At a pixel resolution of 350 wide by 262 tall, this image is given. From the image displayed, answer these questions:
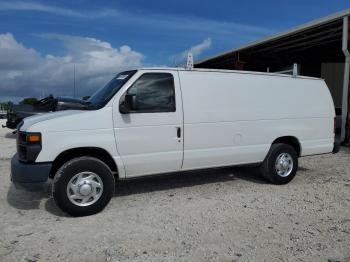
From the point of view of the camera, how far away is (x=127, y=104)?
5020 millimetres

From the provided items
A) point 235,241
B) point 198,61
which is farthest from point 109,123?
point 198,61

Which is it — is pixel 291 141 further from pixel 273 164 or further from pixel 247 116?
pixel 247 116

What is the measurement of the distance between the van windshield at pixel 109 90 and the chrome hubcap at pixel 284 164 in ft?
10.3

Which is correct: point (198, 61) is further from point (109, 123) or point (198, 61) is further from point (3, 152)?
point (109, 123)

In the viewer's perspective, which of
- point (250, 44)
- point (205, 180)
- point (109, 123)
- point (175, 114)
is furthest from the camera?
point (250, 44)

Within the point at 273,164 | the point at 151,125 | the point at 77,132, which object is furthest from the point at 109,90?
the point at 273,164

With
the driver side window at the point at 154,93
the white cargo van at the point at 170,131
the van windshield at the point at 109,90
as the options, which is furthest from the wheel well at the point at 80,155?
the driver side window at the point at 154,93

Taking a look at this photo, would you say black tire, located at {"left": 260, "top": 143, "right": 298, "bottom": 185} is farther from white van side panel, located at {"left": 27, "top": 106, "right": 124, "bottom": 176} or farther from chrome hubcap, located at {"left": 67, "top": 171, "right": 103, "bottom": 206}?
chrome hubcap, located at {"left": 67, "top": 171, "right": 103, "bottom": 206}

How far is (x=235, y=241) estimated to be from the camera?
407 cm

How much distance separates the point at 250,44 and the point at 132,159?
11.7 meters

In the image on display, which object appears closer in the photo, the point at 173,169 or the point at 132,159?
the point at 132,159

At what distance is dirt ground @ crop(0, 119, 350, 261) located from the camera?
3.80 m

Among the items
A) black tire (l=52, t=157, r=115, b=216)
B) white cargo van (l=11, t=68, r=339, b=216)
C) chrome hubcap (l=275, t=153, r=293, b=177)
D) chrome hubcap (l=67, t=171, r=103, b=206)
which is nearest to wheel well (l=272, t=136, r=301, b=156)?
white cargo van (l=11, t=68, r=339, b=216)

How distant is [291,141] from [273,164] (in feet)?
2.29
